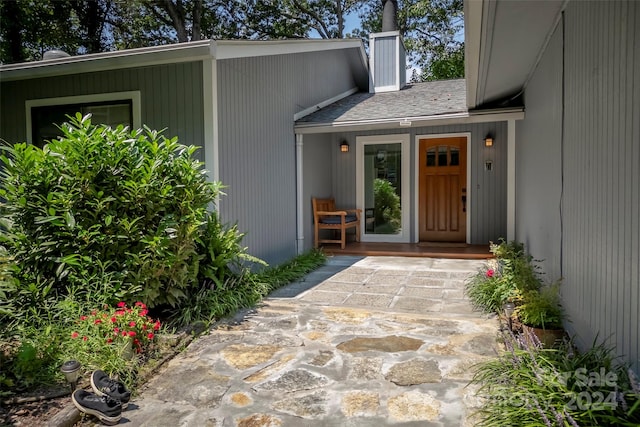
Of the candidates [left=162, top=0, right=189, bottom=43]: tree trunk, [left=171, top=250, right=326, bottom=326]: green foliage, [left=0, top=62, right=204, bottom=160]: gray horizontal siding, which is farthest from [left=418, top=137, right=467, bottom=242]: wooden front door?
[left=162, top=0, right=189, bottom=43]: tree trunk

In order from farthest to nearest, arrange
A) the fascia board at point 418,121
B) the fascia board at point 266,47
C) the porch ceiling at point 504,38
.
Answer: the fascia board at point 418,121 < the fascia board at point 266,47 < the porch ceiling at point 504,38

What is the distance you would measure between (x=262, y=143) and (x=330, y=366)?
12.2 ft

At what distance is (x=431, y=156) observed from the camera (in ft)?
27.7

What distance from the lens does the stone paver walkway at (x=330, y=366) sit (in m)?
2.46

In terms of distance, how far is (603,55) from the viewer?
247 cm

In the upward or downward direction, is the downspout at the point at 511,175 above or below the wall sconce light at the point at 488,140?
below

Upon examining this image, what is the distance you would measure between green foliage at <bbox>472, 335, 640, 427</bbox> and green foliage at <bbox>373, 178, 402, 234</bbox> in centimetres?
585

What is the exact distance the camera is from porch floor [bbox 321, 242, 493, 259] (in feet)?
23.1

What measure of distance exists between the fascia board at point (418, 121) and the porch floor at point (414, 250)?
6.78 feet

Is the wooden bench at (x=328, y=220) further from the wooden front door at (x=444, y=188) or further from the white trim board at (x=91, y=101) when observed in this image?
the white trim board at (x=91, y=101)

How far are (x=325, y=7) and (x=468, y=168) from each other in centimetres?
1331

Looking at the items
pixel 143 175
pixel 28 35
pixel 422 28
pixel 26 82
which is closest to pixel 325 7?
pixel 422 28

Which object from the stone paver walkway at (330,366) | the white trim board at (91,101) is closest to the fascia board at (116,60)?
the white trim board at (91,101)

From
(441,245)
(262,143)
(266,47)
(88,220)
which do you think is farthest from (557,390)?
(441,245)
